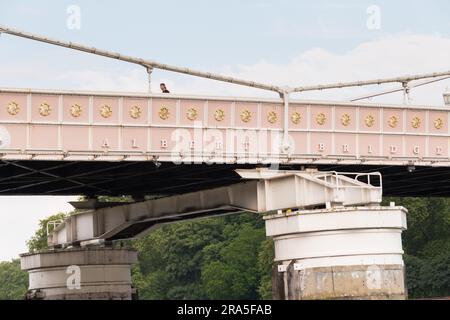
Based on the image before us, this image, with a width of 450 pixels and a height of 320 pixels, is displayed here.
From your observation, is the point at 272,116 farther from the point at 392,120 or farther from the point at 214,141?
the point at 392,120

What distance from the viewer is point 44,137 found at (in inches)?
2393

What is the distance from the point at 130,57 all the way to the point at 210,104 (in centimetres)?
473

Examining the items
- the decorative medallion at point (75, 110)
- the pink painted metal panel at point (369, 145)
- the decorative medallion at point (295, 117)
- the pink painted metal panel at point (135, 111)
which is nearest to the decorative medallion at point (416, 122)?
the pink painted metal panel at point (369, 145)

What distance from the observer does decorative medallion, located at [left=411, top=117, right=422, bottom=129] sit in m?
69.9

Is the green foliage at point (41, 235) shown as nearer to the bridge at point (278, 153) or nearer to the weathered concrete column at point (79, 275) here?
the weathered concrete column at point (79, 275)

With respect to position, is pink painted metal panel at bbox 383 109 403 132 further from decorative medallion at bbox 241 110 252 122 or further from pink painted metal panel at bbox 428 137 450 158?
decorative medallion at bbox 241 110 252 122

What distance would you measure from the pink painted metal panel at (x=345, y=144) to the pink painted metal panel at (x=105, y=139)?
1194 cm

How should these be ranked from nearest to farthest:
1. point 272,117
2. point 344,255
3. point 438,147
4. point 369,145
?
1. point 344,255
2. point 272,117
3. point 369,145
4. point 438,147

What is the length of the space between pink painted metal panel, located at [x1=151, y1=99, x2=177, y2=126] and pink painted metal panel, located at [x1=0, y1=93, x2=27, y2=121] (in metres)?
6.41

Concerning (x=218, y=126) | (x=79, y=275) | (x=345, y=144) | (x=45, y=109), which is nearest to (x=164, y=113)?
(x=218, y=126)

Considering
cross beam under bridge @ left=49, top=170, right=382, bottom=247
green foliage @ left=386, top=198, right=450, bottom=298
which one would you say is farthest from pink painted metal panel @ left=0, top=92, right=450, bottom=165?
green foliage @ left=386, top=198, right=450, bottom=298

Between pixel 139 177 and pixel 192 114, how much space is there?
10.9 m

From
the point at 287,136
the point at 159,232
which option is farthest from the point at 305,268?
the point at 159,232

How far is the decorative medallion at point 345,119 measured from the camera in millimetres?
67562
